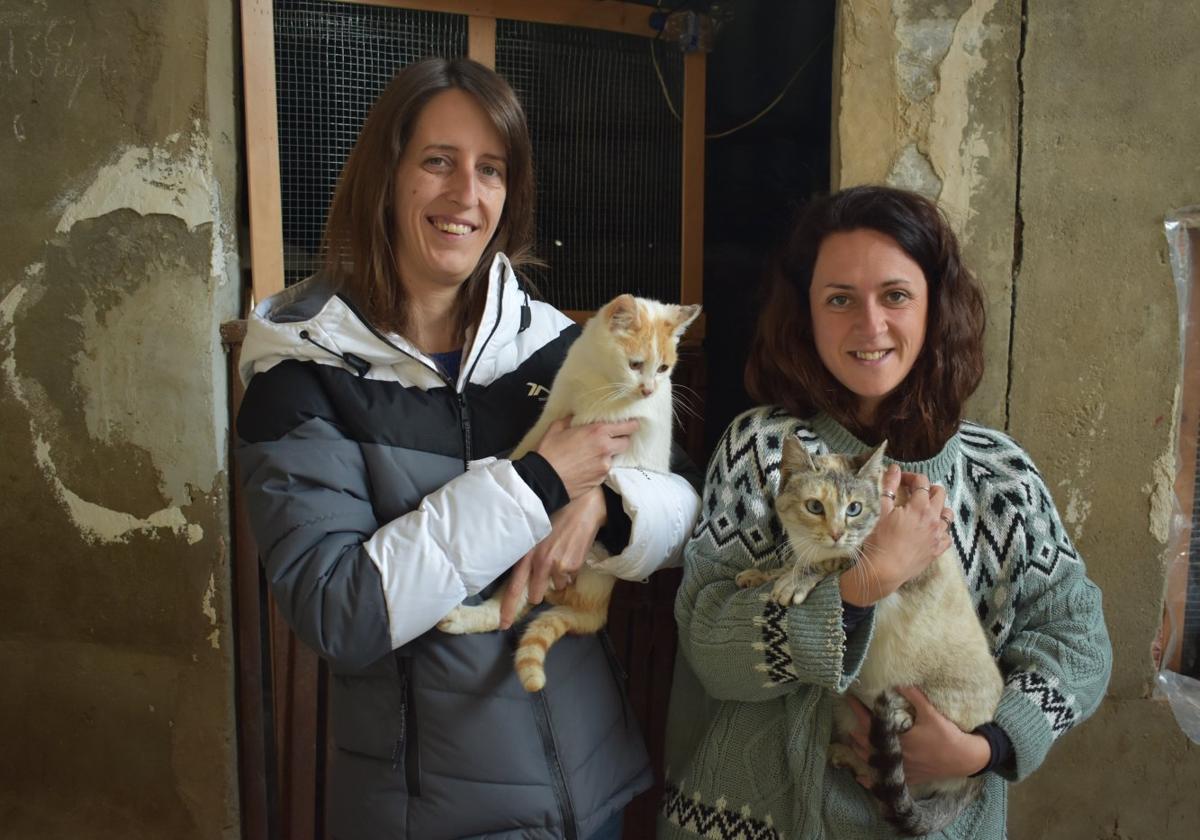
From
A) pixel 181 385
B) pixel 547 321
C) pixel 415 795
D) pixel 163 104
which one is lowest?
pixel 415 795

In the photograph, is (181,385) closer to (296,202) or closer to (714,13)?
(296,202)

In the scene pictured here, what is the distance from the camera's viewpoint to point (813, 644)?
1454 millimetres

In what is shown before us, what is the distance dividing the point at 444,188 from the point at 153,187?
1.29 m

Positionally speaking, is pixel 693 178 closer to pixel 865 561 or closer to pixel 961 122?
pixel 961 122

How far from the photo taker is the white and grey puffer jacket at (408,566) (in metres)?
1.39

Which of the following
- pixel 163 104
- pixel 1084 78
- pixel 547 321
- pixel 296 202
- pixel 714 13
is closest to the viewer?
pixel 547 321

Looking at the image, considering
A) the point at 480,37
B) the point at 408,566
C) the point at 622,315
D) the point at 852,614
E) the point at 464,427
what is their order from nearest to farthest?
the point at 408,566 → the point at 852,614 → the point at 464,427 → the point at 622,315 → the point at 480,37

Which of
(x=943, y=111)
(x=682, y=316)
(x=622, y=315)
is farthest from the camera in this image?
(x=943, y=111)

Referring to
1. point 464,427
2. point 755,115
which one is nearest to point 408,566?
point 464,427

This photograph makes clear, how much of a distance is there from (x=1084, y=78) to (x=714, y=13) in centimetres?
119

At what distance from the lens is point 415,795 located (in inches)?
57.7

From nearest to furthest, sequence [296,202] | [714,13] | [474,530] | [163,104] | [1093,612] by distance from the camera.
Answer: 1. [474,530]
2. [1093,612]
3. [163,104]
4. [296,202]
5. [714,13]

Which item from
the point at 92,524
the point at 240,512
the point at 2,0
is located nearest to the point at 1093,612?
the point at 240,512

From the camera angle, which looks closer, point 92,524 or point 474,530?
point 474,530
